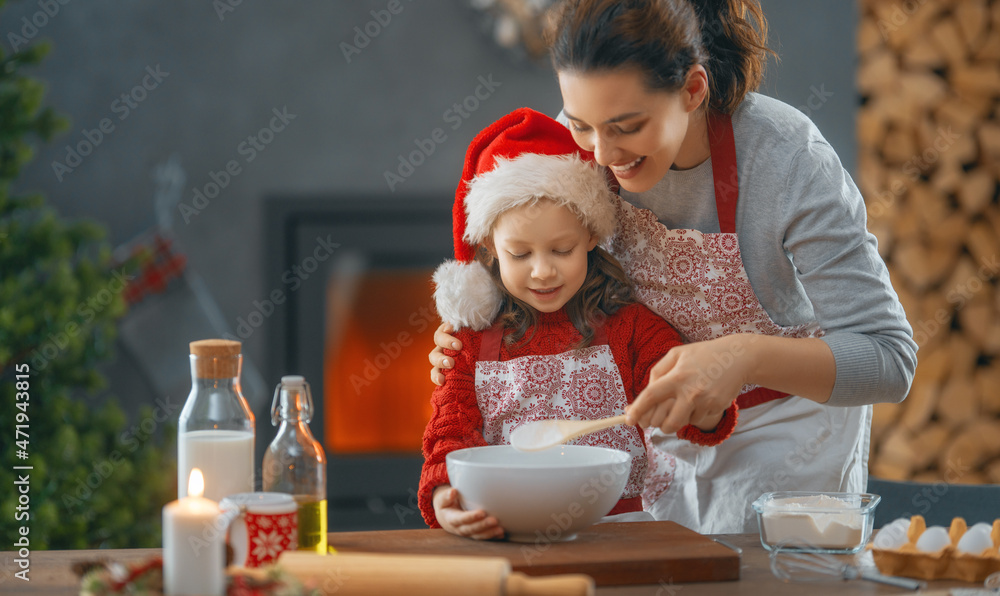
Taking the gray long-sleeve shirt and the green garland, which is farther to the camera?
the green garland

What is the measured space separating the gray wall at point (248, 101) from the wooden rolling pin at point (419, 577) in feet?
6.24

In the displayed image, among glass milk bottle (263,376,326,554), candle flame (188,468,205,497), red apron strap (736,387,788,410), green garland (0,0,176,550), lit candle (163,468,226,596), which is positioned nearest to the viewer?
lit candle (163,468,226,596)

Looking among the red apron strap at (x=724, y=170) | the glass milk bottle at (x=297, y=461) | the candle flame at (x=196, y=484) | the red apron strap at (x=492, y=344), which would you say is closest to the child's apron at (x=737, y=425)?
the red apron strap at (x=724, y=170)

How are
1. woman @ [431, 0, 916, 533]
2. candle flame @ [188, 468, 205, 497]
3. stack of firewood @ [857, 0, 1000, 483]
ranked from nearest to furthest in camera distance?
1. candle flame @ [188, 468, 205, 497]
2. woman @ [431, 0, 916, 533]
3. stack of firewood @ [857, 0, 1000, 483]

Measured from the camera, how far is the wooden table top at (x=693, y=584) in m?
0.89

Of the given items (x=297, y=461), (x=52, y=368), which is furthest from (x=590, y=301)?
(x=52, y=368)

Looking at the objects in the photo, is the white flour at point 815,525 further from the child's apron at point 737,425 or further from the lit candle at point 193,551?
the lit candle at point 193,551

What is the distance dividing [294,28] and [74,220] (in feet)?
2.80

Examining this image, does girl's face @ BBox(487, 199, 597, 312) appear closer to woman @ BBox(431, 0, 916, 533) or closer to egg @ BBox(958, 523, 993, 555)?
woman @ BBox(431, 0, 916, 533)

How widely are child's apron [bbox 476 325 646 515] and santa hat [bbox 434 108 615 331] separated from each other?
9 cm

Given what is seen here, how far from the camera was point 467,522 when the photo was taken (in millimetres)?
1030

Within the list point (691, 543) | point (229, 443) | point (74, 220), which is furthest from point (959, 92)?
point (74, 220)

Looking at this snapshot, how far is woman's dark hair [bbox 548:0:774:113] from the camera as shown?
1.14 meters

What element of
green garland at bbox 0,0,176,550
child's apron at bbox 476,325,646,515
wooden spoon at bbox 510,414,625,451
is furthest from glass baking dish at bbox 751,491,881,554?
green garland at bbox 0,0,176,550
